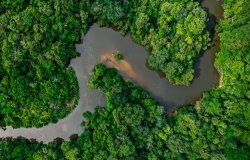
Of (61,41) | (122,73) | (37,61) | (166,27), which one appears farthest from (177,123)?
(37,61)

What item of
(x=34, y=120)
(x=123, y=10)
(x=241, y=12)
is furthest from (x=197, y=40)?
(x=34, y=120)

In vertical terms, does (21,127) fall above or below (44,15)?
below

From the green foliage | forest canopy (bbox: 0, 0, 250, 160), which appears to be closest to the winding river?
the green foliage

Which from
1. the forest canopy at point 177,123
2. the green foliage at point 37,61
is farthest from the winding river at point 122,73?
the forest canopy at point 177,123

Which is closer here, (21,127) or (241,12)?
(241,12)

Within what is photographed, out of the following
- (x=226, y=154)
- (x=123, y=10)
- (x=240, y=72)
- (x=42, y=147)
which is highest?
A: (x=123, y=10)

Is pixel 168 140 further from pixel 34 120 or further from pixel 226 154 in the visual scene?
pixel 34 120

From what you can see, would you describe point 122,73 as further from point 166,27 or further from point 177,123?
point 177,123

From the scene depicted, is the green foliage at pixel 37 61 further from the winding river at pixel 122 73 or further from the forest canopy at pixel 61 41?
the winding river at pixel 122 73
